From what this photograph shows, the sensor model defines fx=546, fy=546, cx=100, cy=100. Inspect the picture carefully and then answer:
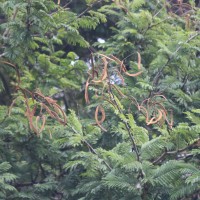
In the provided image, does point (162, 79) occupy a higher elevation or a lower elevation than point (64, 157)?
higher

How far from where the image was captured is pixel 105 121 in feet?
13.2

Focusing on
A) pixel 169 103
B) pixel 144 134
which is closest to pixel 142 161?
pixel 144 134

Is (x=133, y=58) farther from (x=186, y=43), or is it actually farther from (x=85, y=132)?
(x=85, y=132)

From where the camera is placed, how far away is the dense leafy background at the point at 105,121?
301 cm

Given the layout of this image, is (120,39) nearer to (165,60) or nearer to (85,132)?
(165,60)

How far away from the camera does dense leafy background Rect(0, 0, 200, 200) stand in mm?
3008

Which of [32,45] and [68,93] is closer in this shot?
[32,45]

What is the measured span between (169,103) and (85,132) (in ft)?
2.79

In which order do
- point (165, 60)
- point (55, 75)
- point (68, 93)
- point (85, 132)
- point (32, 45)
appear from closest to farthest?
point (85, 132)
point (32, 45)
point (165, 60)
point (55, 75)
point (68, 93)

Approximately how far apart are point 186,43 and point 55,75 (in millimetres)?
1164

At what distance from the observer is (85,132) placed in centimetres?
343

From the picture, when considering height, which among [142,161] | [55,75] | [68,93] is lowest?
[68,93]

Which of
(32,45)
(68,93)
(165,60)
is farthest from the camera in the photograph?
(68,93)

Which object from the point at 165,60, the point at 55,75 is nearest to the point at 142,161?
the point at 165,60
